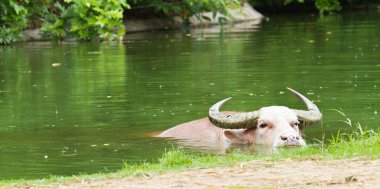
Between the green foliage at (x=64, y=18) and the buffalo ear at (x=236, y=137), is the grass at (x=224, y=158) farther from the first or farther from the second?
the green foliage at (x=64, y=18)

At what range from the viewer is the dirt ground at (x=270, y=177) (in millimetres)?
7137

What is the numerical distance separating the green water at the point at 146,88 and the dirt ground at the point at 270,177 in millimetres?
1690

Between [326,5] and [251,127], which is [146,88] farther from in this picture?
[326,5]

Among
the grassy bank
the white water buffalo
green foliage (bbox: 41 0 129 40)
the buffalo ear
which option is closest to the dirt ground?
the grassy bank

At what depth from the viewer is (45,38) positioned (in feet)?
88.9

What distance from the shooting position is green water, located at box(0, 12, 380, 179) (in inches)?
428

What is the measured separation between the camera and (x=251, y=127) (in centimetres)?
1112

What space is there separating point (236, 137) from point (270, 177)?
12.5ft

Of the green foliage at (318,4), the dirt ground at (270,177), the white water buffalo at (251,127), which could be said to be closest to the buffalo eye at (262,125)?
the white water buffalo at (251,127)

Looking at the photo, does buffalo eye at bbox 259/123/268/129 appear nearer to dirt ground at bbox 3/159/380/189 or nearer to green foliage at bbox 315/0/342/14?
dirt ground at bbox 3/159/380/189

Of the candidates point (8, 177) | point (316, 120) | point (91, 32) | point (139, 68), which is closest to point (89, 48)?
point (91, 32)

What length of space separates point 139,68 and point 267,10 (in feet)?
75.8

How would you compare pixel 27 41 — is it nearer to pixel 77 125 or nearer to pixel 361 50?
pixel 361 50

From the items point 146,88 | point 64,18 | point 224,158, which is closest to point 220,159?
point 224,158
